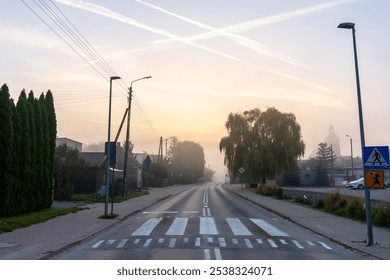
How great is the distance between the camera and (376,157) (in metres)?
11.9

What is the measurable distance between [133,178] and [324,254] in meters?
49.1

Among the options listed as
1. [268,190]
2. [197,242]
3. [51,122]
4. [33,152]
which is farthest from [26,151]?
[268,190]

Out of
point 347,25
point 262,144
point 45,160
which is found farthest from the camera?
point 262,144

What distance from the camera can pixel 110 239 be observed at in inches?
493

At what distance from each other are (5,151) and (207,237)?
35.2ft

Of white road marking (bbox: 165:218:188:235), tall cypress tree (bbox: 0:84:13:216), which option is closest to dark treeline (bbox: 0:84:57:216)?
tall cypress tree (bbox: 0:84:13:216)

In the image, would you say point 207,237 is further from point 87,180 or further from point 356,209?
point 87,180

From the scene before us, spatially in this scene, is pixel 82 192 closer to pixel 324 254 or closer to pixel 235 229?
pixel 235 229

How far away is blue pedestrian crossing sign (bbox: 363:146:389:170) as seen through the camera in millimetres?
11805

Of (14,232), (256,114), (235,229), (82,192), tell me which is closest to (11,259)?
(14,232)

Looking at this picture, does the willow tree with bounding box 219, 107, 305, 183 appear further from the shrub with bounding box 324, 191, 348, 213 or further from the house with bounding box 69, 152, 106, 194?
the shrub with bounding box 324, 191, 348, 213

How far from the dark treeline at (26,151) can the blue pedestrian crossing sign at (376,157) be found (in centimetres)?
1480

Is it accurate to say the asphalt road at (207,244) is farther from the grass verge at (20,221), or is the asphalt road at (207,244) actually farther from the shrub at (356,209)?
the shrub at (356,209)

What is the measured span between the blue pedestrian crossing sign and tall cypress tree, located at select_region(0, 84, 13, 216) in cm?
1479
